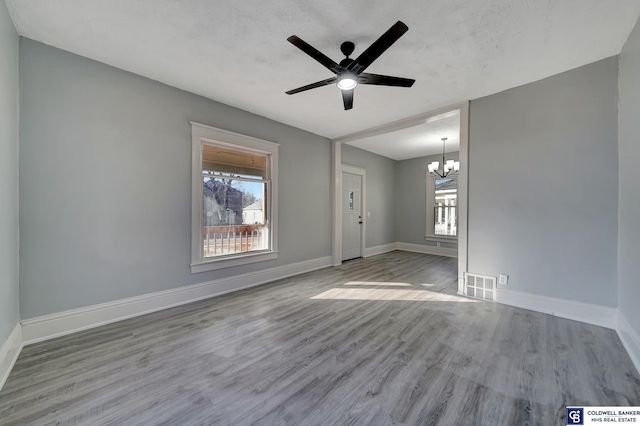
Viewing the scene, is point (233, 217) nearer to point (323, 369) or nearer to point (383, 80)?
point (323, 369)

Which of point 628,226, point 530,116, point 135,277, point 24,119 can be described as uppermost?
point 530,116

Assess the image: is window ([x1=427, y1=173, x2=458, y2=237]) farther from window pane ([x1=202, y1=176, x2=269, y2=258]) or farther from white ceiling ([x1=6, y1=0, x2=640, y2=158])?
window pane ([x1=202, y1=176, x2=269, y2=258])

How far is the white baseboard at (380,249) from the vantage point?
6437mm

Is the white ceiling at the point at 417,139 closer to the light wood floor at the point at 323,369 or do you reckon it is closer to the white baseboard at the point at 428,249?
the white baseboard at the point at 428,249

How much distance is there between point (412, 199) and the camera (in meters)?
7.16

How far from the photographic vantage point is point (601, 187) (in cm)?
256

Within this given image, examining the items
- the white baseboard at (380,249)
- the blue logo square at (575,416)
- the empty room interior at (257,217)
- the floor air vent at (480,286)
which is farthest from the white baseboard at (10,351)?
the white baseboard at (380,249)

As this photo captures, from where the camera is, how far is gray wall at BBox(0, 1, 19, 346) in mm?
1795

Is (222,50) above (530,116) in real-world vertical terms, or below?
above

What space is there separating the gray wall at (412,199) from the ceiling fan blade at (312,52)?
5.47 m

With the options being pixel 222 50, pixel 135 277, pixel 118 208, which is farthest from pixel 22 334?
pixel 222 50

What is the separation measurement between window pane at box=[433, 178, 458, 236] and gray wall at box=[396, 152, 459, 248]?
0.31m

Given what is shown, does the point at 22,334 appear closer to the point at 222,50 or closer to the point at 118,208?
the point at 118,208

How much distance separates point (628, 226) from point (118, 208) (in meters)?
5.09
